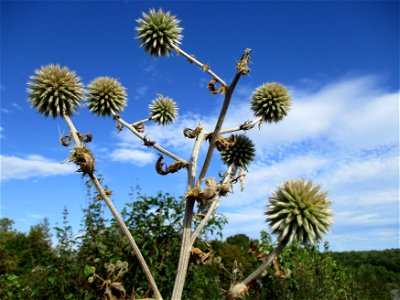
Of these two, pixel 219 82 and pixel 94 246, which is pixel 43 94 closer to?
pixel 219 82

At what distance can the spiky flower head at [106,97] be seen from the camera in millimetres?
5859

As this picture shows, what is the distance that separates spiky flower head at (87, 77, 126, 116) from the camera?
5.86m

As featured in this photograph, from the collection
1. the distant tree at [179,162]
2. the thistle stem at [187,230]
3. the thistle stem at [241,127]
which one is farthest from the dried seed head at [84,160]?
the thistle stem at [241,127]

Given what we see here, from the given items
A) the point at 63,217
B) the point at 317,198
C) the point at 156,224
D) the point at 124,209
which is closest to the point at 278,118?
the point at 317,198

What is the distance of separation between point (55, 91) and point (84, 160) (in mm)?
1667

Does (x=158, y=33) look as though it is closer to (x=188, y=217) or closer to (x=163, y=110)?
(x=163, y=110)

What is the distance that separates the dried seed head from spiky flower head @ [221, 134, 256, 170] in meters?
2.09

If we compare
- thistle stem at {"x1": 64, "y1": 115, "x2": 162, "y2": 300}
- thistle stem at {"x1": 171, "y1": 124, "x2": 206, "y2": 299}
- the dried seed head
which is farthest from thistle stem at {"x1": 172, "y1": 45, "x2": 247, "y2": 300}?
the dried seed head

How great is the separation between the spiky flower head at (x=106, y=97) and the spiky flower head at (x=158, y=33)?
79cm

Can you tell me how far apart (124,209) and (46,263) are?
168 cm

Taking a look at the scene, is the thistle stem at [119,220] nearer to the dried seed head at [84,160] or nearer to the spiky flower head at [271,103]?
the dried seed head at [84,160]

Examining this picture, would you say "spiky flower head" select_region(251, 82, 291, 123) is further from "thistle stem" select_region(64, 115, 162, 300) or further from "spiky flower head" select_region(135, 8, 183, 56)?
"thistle stem" select_region(64, 115, 162, 300)

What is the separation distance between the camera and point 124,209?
7426 millimetres

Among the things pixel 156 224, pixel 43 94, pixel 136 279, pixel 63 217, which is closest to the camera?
pixel 43 94
